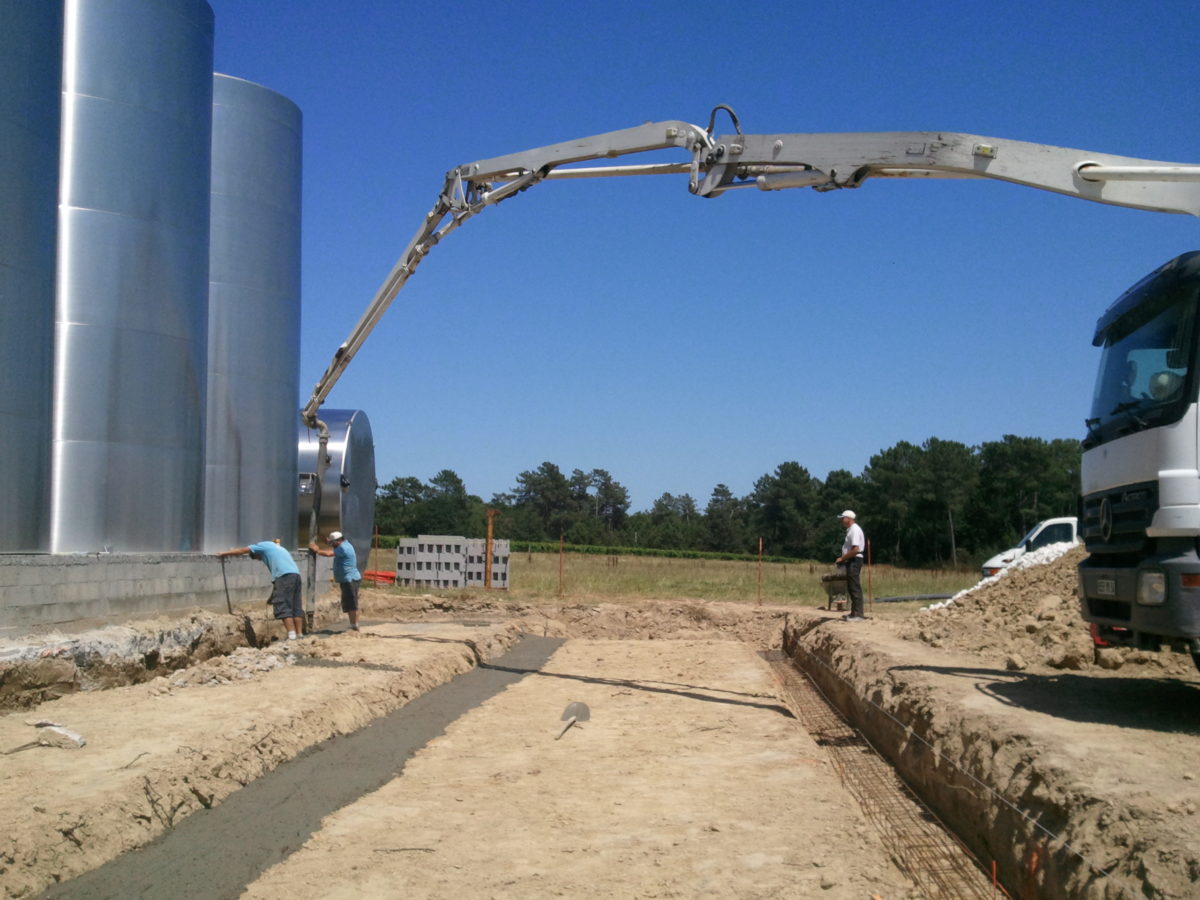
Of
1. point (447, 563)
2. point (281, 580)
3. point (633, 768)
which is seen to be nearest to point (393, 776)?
point (633, 768)

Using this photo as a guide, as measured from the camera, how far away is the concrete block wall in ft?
30.1

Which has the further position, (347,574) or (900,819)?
(347,574)

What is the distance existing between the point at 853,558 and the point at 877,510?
5698cm

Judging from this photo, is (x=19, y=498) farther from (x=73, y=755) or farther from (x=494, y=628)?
(x=494, y=628)

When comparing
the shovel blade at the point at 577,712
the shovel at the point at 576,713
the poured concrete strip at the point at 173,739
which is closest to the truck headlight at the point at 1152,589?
the shovel at the point at 576,713

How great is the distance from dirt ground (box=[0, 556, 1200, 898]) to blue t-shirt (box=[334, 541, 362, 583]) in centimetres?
261

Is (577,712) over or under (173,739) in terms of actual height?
under

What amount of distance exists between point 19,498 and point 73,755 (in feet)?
11.6

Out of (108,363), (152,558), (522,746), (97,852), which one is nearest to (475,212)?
(108,363)

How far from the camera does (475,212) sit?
14633mm

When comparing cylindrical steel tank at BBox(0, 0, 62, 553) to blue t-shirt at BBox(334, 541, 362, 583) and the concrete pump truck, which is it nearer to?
blue t-shirt at BBox(334, 541, 362, 583)

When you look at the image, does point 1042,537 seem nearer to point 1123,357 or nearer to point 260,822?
point 1123,357

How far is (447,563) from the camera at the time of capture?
2594 cm

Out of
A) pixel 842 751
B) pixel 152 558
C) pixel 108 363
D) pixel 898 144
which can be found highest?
pixel 898 144
